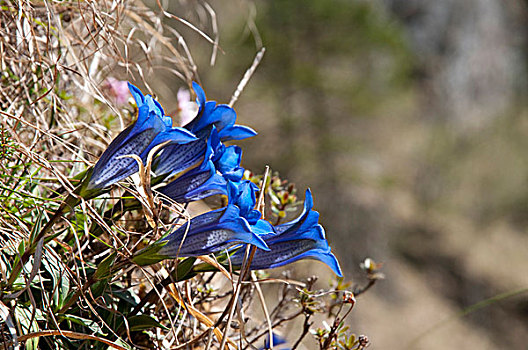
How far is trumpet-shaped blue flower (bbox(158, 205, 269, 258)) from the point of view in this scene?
40 cm

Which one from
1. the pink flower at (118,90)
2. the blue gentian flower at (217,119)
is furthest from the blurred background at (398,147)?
the blue gentian flower at (217,119)

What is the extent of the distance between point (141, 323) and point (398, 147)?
7410 mm

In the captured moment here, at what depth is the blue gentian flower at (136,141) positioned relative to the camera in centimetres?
42

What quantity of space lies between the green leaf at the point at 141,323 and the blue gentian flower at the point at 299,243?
10 cm

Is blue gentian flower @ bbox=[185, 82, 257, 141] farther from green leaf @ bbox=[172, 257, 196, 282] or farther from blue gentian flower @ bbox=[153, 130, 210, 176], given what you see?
green leaf @ bbox=[172, 257, 196, 282]

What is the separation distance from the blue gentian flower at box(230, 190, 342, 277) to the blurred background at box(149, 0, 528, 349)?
12.8 feet

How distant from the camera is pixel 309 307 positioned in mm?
523

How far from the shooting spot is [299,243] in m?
0.43

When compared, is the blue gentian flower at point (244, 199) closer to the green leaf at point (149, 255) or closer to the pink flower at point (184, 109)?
the green leaf at point (149, 255)

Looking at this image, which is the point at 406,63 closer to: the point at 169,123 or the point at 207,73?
the point at 207,73

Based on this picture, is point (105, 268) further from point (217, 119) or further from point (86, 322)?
point (217, 119)

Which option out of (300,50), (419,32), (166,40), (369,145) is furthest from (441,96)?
(166,40)

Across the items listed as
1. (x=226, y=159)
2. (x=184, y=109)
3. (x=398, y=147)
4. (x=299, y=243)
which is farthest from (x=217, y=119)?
(x=398, y=147)

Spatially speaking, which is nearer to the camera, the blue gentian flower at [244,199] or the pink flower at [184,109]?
the blue gentian flower at [244,199]
